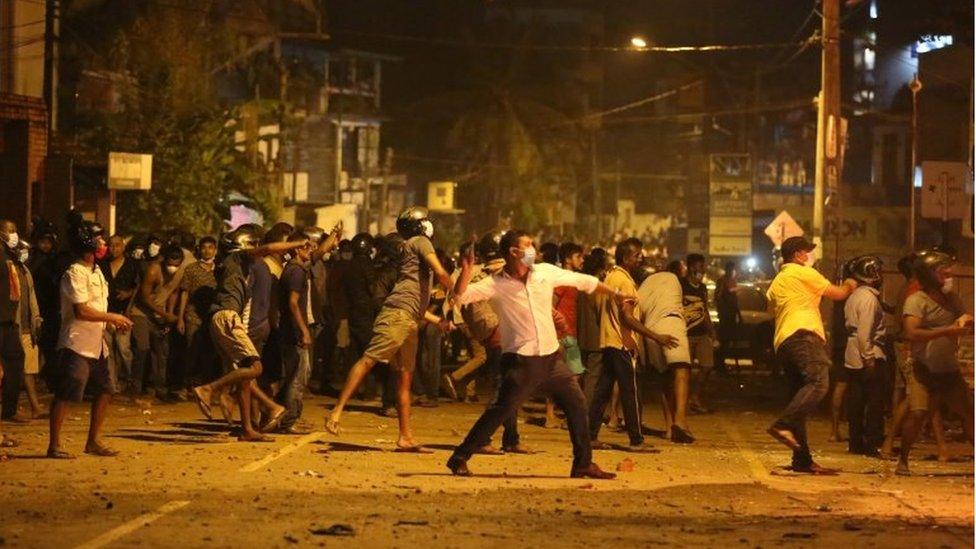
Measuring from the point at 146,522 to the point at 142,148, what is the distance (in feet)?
78.8

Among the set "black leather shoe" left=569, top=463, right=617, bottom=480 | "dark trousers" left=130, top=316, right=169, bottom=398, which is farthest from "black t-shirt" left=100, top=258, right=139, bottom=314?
"black leather shoe" left=569, top=463, right=617, bottom=480

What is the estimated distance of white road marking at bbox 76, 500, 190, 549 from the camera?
8125 millimetres

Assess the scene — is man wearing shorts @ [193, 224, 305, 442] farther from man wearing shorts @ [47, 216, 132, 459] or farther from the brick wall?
the brick wall

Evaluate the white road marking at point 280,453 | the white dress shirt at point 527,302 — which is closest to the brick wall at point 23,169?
the white road marking at point 280,453

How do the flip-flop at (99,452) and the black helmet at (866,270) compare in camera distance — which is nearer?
the flip-flop at (99,452)

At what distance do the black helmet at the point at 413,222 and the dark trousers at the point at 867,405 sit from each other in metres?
3.99

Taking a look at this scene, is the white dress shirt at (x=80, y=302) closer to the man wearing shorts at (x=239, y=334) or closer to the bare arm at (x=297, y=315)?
the man wearing shorts at (x=239, y=334)

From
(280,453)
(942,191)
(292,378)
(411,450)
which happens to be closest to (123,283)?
(292,378)

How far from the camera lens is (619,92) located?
89125mm

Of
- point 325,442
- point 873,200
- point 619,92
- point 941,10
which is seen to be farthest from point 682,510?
point 619,92

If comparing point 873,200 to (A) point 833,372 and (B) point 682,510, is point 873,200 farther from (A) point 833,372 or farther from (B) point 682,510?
(B) point 682,510

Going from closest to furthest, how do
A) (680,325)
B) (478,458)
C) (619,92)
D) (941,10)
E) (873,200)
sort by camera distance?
1. (478,458)
2. (680,325)
3. (941,10)
4. (873,200)
5. (619,92)

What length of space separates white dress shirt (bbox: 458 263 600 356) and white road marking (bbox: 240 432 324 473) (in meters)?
1.91

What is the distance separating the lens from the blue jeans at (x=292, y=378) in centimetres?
1369
